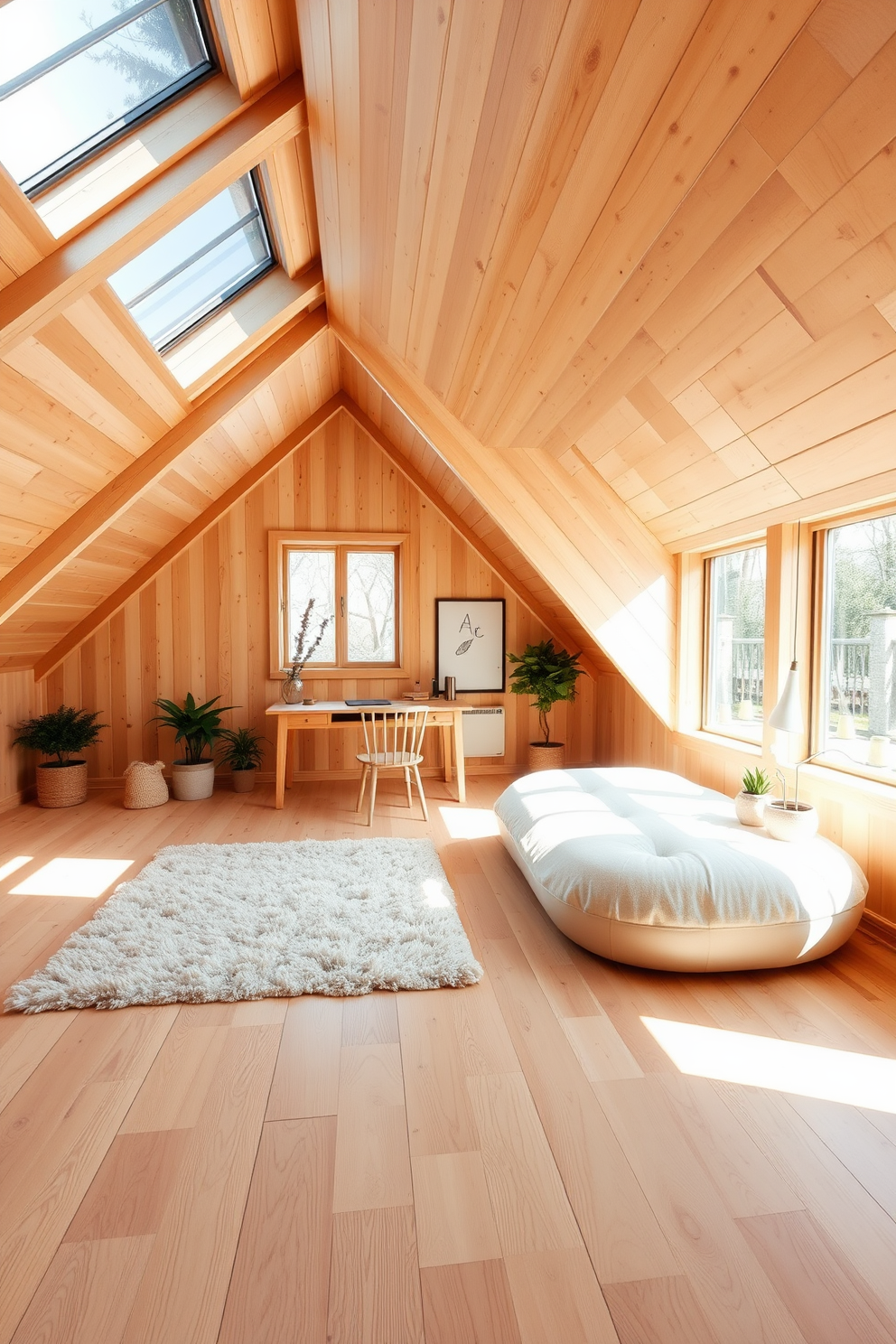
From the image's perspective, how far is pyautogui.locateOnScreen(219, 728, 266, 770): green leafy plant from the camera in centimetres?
529

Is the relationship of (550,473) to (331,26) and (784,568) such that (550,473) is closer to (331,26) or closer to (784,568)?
(784,568)

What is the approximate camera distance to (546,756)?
5555mm

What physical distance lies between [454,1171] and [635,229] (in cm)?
240

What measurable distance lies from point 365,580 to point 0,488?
3074mm

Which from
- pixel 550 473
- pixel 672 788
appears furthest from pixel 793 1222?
pixel 550 473

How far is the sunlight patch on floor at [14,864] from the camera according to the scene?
3455 mm

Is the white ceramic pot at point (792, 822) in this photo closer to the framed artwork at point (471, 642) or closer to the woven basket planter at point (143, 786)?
the framed artwork at point (471, 642)

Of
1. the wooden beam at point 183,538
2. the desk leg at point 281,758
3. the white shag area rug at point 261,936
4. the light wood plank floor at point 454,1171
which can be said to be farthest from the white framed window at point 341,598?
the light wood plank floor at point 454,1171

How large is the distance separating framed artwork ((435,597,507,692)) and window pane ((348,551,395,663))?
1.33ft

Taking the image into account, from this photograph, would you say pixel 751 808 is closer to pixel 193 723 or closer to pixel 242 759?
pixel 242 759

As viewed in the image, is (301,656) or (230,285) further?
(301,656)

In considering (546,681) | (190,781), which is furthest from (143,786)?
(546,681)

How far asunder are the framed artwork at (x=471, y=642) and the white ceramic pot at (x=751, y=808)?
3.01 m

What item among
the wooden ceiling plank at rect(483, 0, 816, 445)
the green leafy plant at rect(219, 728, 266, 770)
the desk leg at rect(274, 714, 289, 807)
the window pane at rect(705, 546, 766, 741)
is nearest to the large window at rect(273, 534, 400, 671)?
the green leafy plant at rect(219, 728, 266, 770)
